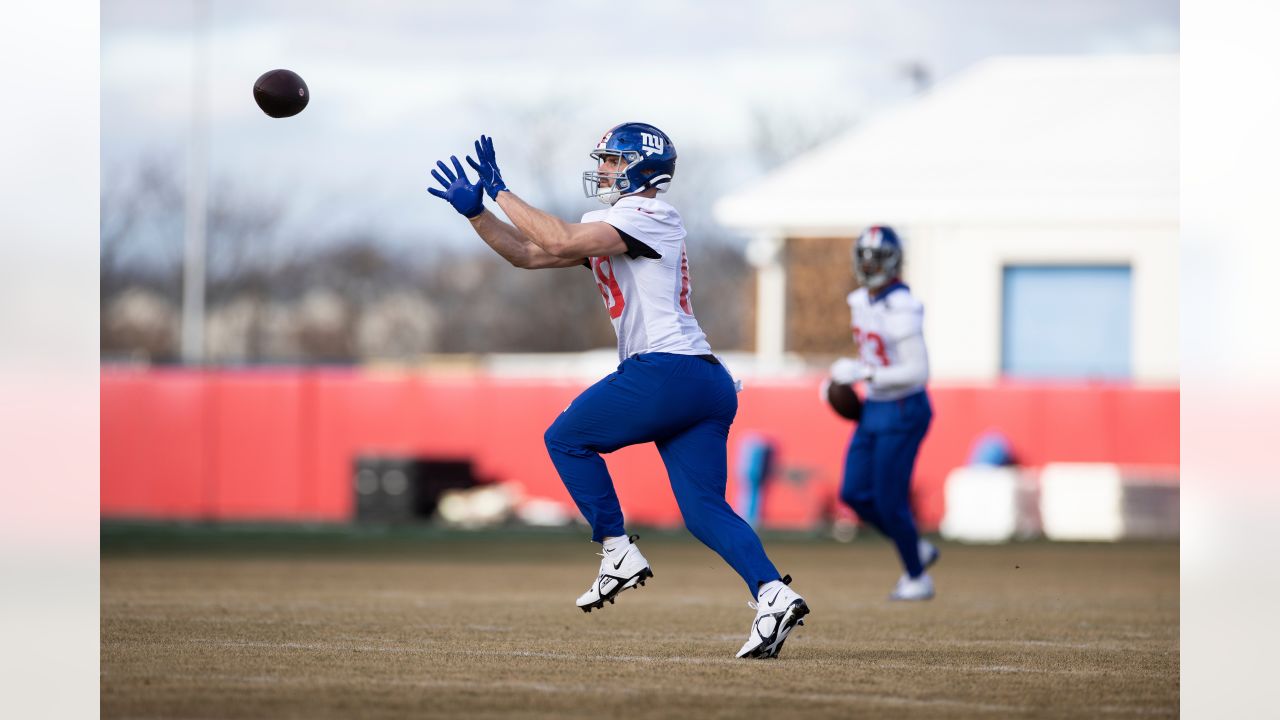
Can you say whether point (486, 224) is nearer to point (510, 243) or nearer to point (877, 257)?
point (510, 243)

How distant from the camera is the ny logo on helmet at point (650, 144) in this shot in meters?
6.88

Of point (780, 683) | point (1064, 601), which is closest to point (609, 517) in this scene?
point (780, 683)

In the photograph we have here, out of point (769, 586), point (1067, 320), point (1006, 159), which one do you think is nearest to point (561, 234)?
point (769, 586)

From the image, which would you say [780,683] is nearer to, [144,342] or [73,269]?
[73,269]

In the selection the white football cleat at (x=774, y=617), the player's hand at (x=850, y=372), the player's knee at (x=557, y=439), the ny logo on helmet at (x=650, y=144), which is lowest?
the white football cleat at (x=774, y=617)

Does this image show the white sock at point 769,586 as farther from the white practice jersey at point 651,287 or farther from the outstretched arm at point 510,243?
the outstretched arm at point 510,243

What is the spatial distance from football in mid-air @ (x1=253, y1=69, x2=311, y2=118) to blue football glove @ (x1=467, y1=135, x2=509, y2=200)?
1.39 metres

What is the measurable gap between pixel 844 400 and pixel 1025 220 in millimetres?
12053

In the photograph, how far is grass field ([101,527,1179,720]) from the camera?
5.38m

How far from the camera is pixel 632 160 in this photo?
685cm

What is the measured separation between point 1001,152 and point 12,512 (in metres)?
17.6

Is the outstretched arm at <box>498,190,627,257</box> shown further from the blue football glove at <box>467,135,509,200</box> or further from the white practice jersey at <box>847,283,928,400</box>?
the white practice jersey at <box>847,283,928,400</box>

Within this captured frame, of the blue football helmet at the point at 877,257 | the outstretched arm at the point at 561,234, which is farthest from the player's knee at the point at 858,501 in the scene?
the outstretched arm at the point at 561,234

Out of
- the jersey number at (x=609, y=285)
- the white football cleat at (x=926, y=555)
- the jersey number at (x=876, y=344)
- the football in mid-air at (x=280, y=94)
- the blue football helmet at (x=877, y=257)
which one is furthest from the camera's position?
the white football cleat at (x=926, y=555)
